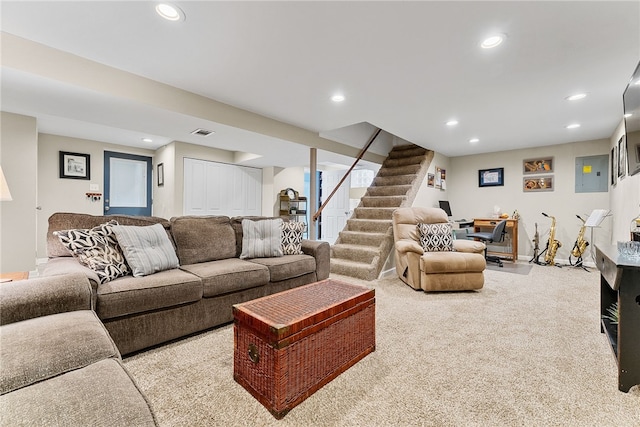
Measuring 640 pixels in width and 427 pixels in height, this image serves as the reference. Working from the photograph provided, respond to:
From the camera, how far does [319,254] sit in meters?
3.24

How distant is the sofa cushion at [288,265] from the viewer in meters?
2.66

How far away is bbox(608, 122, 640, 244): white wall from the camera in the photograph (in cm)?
304

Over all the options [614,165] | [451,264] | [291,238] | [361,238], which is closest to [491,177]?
[614,165]

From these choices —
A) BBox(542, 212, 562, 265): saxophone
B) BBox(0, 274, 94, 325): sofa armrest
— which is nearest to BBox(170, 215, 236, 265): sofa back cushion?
BBox(0, 274, 94, 325): sofa armrest

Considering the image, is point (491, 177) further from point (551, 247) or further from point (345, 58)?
point (345, 58)

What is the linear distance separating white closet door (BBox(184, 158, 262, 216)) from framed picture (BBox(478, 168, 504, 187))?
485 centimetres

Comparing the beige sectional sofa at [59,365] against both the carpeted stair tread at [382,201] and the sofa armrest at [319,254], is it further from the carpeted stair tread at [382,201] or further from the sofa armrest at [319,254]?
the carpeted stair tread at [382,201]

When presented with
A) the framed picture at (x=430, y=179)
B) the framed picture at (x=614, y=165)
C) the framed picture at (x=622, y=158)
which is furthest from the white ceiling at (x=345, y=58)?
the framed picture at (x=430, y=179)

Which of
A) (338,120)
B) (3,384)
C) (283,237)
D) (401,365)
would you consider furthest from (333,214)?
(3,384)

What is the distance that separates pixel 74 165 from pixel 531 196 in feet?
27.2

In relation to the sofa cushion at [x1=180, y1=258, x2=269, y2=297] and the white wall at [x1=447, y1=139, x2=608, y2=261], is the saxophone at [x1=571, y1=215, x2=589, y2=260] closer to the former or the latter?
the white wall at [x1=447, y1=139, x2=608, y2=261]

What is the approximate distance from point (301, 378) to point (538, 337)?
1.92m

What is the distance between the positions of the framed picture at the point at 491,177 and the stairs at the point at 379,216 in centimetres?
133

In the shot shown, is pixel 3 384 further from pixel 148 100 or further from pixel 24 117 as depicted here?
pixel 24 117
